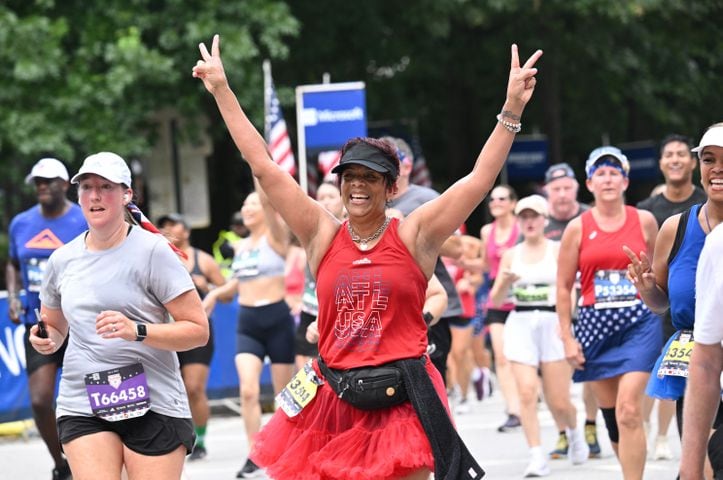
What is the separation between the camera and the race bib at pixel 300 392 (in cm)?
620

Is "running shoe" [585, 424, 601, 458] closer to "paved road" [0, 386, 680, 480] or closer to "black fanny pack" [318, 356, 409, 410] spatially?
"paved road" [0, 386, 680, 480]

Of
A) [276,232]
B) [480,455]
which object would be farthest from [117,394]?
[480,455]

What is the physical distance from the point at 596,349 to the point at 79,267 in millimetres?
3848

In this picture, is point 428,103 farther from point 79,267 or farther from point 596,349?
point 79,267

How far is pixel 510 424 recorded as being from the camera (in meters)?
13.8

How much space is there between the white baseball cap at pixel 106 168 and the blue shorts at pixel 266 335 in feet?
17.5

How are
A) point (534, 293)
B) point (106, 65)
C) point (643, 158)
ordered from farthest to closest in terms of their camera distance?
point (643, 158) < point (106, 65) < point (534, 293)

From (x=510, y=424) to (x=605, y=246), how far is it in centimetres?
483

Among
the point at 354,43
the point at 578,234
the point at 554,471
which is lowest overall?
the point at 554,471

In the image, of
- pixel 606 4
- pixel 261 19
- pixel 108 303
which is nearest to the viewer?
pixel 108 303

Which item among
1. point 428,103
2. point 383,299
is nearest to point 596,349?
point 383,299

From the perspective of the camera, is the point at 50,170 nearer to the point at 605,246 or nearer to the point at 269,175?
the point at 605,246

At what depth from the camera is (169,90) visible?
20.5 metres

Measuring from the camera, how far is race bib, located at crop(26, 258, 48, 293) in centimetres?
1076
